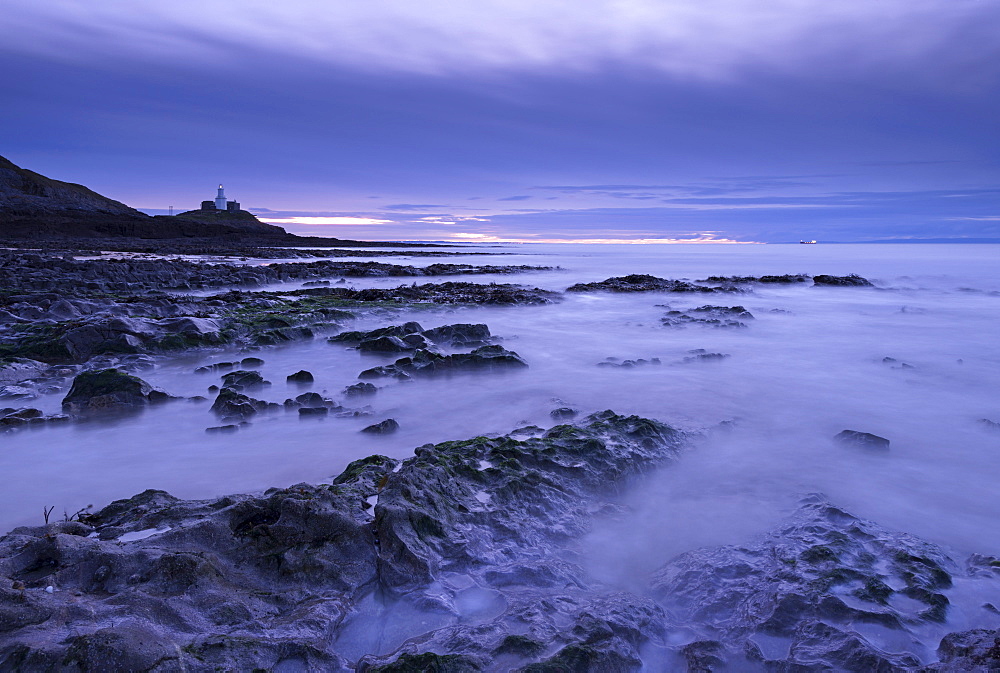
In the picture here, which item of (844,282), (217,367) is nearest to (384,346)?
(217,367)

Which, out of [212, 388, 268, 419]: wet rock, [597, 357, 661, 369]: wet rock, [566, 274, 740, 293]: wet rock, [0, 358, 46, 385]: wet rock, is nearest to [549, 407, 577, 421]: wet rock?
[597, 357, 661, 369]: wet rock

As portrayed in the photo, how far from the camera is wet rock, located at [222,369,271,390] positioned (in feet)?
18.9

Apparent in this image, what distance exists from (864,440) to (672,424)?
1446mm

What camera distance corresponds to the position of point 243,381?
5.82 meters

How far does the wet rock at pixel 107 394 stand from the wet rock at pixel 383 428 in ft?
7.26

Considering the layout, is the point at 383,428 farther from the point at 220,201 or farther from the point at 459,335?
the point at 220,201

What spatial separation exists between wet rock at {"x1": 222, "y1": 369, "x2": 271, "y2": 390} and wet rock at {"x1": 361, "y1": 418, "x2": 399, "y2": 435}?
1893 mm

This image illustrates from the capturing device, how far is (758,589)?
8.23 ft

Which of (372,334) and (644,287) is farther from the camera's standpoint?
(644,287)

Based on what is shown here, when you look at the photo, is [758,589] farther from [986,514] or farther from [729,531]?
[986,514]

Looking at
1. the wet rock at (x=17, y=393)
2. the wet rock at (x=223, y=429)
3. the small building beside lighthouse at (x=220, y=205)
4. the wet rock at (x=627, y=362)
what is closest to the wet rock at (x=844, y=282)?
the wet rock at (x=627, y=362)

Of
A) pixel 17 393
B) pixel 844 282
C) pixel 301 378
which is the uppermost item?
pixel 844 282

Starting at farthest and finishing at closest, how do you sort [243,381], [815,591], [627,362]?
[627,362], [243,381], [815,591]

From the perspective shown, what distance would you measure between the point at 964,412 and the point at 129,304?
11950 mm
